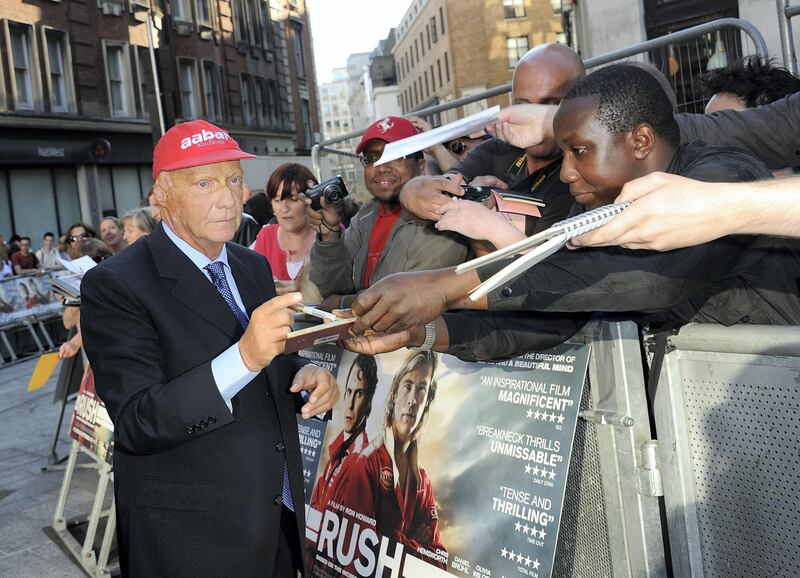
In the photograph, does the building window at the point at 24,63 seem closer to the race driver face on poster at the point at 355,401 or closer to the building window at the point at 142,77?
the building window at the point at 142,77

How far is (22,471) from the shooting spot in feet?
22.6

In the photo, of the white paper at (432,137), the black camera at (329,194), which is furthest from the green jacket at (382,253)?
the white paper at (432,137)

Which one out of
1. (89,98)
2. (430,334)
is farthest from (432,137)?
(89,98)

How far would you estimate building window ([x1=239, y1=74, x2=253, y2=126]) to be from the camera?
33.0 metres

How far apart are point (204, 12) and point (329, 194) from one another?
30.1 m

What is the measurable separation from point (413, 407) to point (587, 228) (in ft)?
5.27

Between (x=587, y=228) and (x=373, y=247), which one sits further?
(x=373, y=247)

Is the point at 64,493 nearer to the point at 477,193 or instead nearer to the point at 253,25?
the point at 477,193

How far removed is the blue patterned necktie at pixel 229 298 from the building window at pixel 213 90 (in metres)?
29.4

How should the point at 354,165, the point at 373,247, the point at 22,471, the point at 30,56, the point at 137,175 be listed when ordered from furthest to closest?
the point at 137,175
the point at 30,56
the point at 354,165
the point at 22,471
the point at 373,247

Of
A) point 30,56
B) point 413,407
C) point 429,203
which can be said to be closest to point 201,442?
point 413,407

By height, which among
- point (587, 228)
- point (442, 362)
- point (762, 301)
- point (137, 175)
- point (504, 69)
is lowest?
point (442, 362)

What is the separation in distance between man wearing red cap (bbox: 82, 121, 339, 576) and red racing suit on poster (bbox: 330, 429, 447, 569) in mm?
343

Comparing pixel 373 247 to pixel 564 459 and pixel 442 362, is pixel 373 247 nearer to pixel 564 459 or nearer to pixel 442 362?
pixel 442 362
